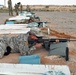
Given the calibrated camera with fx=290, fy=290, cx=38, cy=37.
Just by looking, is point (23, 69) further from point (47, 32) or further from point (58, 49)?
point (47, 32)

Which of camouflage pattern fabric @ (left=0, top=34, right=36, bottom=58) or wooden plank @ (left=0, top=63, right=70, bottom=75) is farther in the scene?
camouflage pattern fabric @ (left=0, top=34, right=36, bottom=58)

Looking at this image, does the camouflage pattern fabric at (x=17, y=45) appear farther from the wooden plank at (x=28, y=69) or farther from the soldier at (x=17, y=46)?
the wooden plank at (x=28, y=69)

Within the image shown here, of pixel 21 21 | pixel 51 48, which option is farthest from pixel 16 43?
pixel 21 21

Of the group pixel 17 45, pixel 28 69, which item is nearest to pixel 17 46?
pixel 17 45

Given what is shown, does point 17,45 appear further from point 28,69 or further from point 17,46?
point 28,69

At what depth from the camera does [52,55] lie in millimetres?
8672

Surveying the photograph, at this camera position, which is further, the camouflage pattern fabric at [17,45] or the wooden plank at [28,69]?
the camouflage pattern fabric at [17,45]

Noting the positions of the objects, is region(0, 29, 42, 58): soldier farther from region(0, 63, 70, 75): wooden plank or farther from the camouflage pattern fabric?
region(0, 63, 70, 75): wooden plank

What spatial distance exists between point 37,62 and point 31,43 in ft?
5.87

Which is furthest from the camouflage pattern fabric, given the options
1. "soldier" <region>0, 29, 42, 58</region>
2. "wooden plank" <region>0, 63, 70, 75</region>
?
"wooden plank" <region>0, 63, 70, 75</region>

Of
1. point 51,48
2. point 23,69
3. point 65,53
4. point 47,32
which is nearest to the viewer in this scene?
point 23,69

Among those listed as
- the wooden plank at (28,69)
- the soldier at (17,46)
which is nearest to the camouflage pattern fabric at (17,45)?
the soldier at (17,46)

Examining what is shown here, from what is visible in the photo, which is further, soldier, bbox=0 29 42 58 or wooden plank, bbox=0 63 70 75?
soldier, bbox=0 29 42 58

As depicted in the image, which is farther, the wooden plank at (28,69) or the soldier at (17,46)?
the soldier at (17,46)
